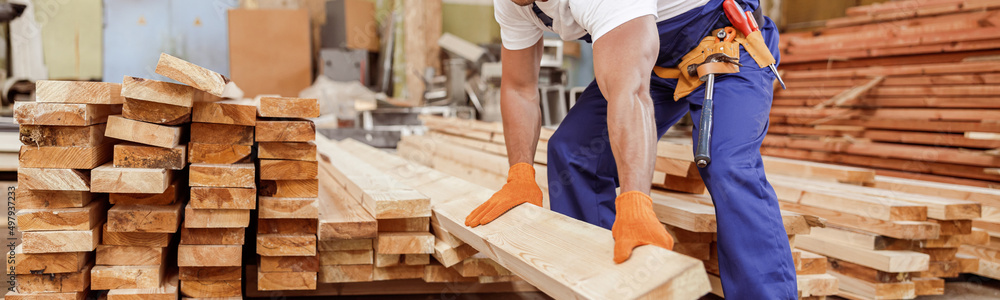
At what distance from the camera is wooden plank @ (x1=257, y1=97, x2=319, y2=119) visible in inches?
89.6

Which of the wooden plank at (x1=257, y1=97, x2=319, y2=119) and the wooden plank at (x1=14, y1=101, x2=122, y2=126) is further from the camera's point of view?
the wooden plank at (x1=257, y1=97, x2=319, y2=119)

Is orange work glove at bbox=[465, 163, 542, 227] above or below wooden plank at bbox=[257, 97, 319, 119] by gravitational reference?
below

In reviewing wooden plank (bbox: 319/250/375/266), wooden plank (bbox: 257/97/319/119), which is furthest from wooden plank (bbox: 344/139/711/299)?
wooden plank (bbox: 257/97/319/119)

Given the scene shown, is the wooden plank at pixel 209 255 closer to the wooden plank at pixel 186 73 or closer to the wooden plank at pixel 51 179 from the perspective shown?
the wooden plank at pixel 51 179

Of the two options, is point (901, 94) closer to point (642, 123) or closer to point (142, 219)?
point (642, 123)

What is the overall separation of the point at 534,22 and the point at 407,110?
4.92 m

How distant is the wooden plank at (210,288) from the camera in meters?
2.26

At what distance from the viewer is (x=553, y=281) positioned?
1.54 metres

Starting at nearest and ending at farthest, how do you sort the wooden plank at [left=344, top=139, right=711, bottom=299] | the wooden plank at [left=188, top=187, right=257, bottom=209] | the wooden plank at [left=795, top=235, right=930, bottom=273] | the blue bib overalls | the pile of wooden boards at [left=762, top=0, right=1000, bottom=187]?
the wooden plank at [left=344, top=139, right=711, bottom=299], the blue bib overalls, the wooden plank at [left=188, top=187, right=257, bottom=209], the wooden plank at [left=795, top=235, right=930, bottom=273], the pile of wooden boards at [left=762, top=0, right=1000, bottom=187]

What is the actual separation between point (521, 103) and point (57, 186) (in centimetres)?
154

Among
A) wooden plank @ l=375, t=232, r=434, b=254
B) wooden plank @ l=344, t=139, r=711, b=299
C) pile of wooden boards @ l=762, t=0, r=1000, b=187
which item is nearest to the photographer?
wooden plank @ l=344, t=139, r=711, b=299

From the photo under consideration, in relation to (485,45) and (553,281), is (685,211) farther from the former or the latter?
(485,45)

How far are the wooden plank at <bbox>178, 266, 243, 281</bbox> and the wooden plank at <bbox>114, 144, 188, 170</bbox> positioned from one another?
392 mm

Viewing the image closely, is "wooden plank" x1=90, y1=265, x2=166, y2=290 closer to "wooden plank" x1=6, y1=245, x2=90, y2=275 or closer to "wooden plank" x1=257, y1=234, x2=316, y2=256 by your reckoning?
"wooden plank" x1=6, y1=245, x2=90, y2=275
